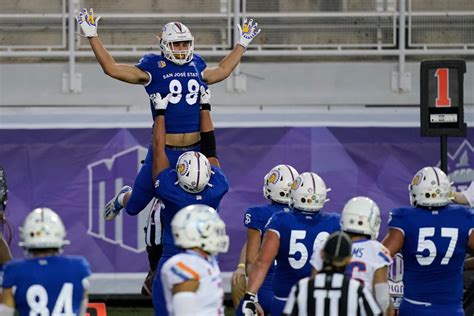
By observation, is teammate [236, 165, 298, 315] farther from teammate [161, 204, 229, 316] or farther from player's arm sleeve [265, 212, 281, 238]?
teammate [161, 204, 229, 316]

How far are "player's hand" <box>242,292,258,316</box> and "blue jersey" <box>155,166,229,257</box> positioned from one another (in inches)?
35.0

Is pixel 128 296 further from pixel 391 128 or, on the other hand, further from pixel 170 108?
pixel 170 108

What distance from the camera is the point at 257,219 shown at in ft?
34.0

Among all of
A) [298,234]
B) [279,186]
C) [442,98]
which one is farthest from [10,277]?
[442,98]

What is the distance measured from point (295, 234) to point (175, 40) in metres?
2.23

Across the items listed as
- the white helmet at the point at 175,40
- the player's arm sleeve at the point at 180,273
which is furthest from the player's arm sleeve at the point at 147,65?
the player's arm sleeve at the point at 180,273

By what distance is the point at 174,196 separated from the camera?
10180mm

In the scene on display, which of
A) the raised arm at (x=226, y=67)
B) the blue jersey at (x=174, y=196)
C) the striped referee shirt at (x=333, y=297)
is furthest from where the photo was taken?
the raised arm at (x=226, y=67)

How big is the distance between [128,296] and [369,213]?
7.45 m

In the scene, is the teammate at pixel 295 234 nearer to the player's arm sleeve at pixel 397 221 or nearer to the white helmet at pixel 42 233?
the player's arm sleeve at pixel 397 221

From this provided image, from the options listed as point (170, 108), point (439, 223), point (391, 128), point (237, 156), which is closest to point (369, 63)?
point (391, 128)

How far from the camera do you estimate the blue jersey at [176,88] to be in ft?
35.7

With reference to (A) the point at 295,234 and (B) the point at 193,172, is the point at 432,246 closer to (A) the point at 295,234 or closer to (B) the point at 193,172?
(A) the point at 295,234

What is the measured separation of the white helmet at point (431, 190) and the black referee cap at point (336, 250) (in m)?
2.22
